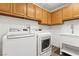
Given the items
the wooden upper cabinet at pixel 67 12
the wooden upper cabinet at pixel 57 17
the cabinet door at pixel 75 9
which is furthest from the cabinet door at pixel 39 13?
the cabinet door at pixel 75 9

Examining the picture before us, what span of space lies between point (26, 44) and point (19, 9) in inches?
15.8

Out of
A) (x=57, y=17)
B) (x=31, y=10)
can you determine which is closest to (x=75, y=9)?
(x=57, y=17)

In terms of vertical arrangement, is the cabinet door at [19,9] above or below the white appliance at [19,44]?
above

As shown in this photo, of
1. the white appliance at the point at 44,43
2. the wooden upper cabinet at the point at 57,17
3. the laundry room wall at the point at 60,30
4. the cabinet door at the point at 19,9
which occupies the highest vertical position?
the cabinet door at the point at 19,9

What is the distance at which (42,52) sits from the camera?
964 mm

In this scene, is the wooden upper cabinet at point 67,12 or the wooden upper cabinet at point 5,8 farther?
the wooden upper cabinet at point 67,12

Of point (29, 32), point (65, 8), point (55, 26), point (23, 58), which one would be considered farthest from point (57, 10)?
point (23, 58)

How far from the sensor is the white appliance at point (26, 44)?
2.70 ft

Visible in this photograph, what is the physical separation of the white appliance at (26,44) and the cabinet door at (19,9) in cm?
21

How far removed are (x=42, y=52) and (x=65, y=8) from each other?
581 mm

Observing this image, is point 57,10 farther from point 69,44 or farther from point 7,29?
point 7,29

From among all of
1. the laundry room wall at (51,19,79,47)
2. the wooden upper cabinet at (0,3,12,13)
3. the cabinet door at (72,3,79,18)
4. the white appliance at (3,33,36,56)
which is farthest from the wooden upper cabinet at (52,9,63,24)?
the wooden upper cabinet at (0,3,12,13)

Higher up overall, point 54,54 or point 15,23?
point 15,23

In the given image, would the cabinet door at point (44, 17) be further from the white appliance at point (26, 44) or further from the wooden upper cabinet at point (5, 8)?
the wooden upper cabinet at point (5, 8)
